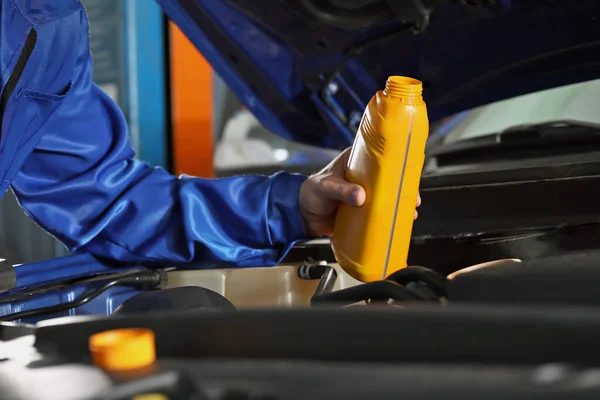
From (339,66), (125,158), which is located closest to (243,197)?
(125,158)

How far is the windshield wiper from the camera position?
1.13 meters

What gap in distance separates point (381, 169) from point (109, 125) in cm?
52

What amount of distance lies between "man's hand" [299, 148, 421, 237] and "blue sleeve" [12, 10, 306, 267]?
0.02 metres

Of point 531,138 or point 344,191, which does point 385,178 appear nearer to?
point 344,191

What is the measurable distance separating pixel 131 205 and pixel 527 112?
0.83 m

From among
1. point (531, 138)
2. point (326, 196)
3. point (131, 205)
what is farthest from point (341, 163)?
point (531, 138)

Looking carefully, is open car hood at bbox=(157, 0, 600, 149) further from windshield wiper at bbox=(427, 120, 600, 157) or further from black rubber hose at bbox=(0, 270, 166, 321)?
black rubber hose at bbox=(0, 270, 166, 321)

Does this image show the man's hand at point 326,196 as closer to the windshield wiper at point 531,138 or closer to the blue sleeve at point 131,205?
the blue sleeve at point 131,205

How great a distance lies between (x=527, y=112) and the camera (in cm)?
131

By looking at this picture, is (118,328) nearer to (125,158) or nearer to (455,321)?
(455,321)

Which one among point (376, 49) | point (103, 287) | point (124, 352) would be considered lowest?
point (103, 287)

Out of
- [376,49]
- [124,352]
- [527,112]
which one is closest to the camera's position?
[124,352]

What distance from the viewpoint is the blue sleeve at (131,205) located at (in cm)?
99

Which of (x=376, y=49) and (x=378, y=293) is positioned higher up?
(x=376, y=49)
